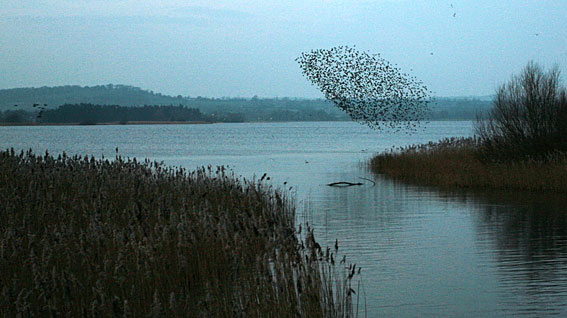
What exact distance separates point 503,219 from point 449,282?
7535 mm

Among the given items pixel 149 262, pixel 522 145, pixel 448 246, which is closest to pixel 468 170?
pixel 522 145

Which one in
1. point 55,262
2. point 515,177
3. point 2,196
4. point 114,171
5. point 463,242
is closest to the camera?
point 55,262

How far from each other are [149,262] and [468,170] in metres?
19.2

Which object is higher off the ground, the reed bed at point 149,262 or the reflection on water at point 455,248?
the reed bed at point 149,262

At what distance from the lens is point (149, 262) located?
9695 millimetres

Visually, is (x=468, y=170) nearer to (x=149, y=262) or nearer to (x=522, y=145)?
(x=522, y=145)

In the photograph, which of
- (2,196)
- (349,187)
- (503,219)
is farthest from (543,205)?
(2,196)

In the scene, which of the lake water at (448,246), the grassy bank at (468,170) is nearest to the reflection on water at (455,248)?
the lake water at (448,246)

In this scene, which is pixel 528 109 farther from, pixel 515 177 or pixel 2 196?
pixel 2 196

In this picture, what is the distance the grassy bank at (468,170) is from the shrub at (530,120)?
17.9 inches

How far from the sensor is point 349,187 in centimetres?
2777

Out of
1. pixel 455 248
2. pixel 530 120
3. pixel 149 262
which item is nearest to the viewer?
pixel 149 262

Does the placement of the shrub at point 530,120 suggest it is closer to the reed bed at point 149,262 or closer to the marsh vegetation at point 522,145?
A: the marsh vegetation at point 522,145

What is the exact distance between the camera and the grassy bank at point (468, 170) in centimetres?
2339
